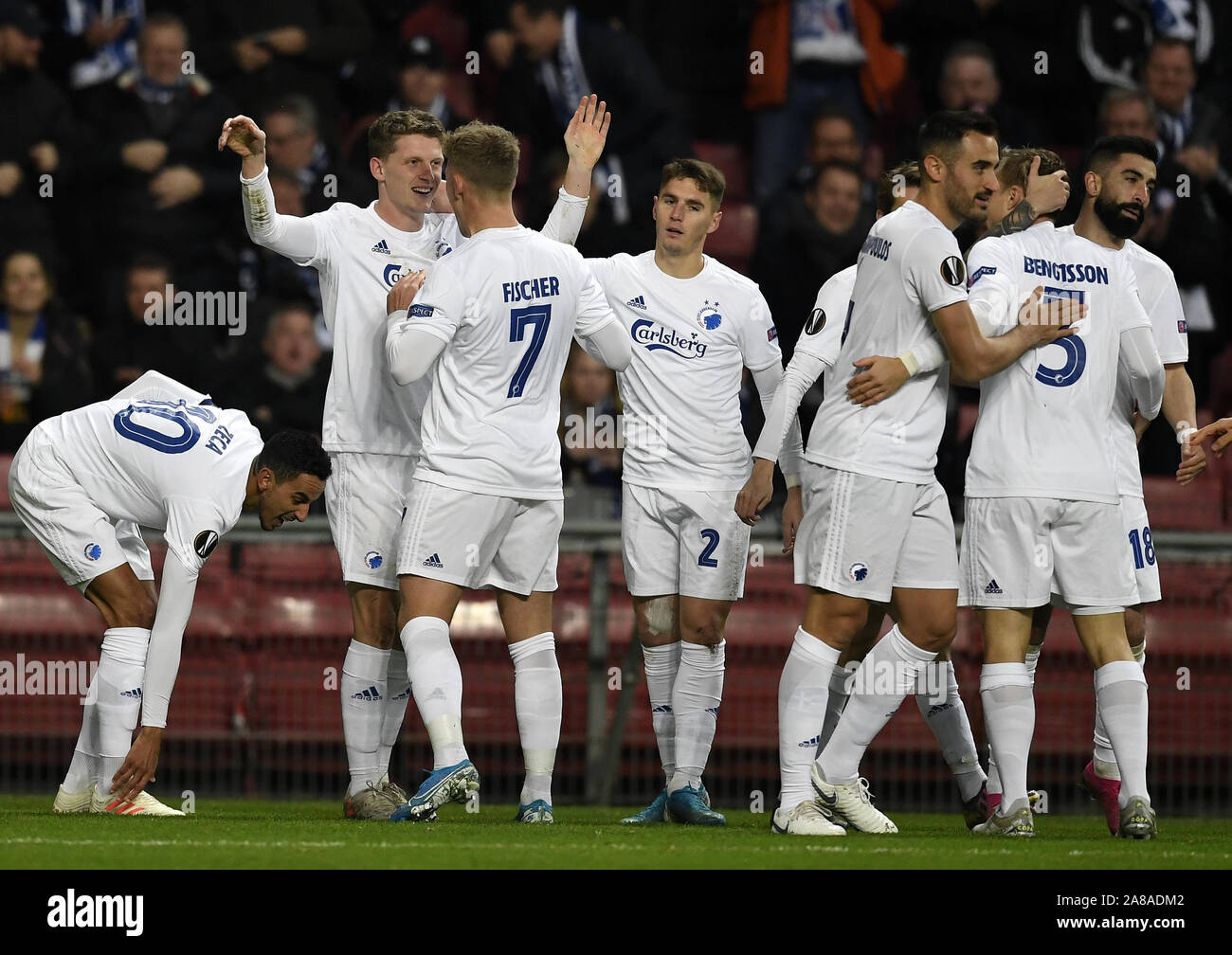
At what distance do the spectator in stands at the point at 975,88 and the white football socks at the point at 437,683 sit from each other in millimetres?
6169

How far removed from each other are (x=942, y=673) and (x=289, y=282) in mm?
5260

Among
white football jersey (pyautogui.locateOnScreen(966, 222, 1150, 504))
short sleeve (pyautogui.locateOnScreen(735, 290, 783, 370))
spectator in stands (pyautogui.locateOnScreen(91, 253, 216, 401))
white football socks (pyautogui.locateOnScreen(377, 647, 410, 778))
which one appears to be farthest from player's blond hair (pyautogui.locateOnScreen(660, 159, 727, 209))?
spectator in stands (pyautogui.locateOnScreen(91, 253, 216, 401))

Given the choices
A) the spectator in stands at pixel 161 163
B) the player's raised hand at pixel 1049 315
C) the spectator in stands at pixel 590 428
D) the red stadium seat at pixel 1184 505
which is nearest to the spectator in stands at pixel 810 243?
the spectator in stands at pixel 590 428

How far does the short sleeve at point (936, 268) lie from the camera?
18.9 ft

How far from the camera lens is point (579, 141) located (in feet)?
21.9

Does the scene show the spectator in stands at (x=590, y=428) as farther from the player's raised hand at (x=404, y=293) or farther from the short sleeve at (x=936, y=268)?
the short sleeve at (x=936, y=268)

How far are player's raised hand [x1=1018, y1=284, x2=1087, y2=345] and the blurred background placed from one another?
2.55 meters

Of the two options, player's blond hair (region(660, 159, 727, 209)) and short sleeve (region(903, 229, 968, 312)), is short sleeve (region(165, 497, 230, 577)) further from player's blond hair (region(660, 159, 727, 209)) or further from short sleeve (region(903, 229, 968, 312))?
short sleeve (region(903, 229, 968, 312))

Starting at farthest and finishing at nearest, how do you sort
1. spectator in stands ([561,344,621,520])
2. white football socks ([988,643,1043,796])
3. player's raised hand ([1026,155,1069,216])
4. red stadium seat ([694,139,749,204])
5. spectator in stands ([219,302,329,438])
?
1. red stadium seat ([694,139,749,204])
2. spectator in stands ([219,302,329,438])
3. spectator in stands ([561,344,621,520])
4. player's raised hand ([1026,155,1069,216])
5. white football socks ([988,643,1043,796])

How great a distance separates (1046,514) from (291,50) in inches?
259

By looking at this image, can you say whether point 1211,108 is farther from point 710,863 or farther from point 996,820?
point 710,863

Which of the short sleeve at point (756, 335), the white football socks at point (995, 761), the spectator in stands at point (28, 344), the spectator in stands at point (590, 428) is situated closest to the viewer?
the white football socks at point (995, 761)

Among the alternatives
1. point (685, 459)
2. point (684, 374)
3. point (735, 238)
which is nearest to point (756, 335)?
point (684, 374)

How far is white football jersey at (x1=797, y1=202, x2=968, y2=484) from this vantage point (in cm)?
579
